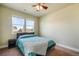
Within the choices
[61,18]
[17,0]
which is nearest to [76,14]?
[61,18]

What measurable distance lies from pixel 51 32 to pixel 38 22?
1.39ft

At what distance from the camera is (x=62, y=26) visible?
6.00ft

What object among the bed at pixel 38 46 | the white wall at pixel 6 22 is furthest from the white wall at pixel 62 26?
the white wall at pixel 6 22

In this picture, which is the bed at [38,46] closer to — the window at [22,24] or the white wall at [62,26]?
the white wall at [62,26]

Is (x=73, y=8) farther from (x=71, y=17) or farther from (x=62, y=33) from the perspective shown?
(x=62, y=33)

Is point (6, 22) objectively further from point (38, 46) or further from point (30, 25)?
point (38, 46)

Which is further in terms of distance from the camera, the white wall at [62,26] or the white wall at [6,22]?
the white wall at [6,22]

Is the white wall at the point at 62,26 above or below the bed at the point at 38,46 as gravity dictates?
above

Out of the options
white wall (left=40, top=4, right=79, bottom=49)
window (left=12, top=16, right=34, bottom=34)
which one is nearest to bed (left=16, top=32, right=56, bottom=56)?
white wall (left=40, top=4, right=79, bottom=49)

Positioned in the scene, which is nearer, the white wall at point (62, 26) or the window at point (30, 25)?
the white wall at point (62, 26)

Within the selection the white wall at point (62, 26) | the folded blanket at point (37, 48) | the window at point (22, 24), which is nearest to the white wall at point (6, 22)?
the window at point (22, 24)

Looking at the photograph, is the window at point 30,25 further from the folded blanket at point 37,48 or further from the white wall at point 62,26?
the folded blanket at point 37,48

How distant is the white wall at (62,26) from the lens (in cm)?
178

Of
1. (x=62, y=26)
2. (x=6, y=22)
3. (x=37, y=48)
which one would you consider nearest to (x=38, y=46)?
(x=37, y=48)
